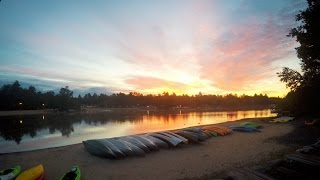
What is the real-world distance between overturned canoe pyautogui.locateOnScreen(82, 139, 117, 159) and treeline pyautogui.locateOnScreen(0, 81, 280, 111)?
278 ft

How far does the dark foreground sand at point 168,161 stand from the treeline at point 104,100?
3182 inches

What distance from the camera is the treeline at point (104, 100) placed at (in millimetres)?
96062

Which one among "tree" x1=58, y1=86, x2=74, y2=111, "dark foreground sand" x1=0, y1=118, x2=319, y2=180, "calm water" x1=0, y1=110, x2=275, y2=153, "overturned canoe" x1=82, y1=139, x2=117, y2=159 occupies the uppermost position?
"tree" x1=58, y1=86, x2=74, y2=111

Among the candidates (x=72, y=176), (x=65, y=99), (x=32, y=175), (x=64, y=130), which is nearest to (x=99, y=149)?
(x=72, y=176)

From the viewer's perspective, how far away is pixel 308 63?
19438 millimetres

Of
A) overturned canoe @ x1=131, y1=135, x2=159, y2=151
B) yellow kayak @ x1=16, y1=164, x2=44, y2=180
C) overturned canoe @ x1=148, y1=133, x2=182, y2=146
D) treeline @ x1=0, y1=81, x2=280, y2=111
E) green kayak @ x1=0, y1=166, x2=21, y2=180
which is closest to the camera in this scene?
green kayak @ x1=0, y1=166, x2=21, y2=180

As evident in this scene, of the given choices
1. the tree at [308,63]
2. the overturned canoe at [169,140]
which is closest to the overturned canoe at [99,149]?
the overturned canoe at [169,140]

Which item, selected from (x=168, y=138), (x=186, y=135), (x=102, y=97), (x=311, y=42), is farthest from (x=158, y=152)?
(x=102, y=97)

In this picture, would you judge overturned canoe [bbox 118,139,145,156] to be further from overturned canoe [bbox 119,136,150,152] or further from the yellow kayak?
the yellow kayak

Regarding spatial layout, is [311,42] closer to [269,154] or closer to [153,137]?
[269,154]

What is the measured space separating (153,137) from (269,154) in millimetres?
6635

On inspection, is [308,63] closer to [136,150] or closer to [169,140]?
[169,140]

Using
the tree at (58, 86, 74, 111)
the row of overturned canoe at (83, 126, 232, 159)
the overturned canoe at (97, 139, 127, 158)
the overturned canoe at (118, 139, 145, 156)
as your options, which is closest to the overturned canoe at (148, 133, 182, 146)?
the row of overturned canoe at (83, 126, 232, 159)

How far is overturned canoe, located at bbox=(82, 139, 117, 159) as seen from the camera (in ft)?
43.3
